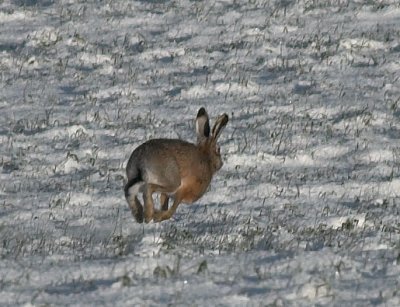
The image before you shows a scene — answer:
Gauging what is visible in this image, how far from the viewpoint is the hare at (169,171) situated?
27.0 ft

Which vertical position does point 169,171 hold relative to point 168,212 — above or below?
above

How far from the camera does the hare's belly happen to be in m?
8.62

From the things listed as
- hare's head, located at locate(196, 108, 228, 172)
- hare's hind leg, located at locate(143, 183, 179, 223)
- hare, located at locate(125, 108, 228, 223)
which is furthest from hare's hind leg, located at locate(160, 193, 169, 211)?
hare's head, located at locate(196, 108, 228, 172)

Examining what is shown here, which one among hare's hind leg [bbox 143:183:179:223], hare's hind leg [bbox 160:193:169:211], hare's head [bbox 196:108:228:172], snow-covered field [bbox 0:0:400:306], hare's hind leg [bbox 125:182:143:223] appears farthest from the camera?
hare's head [bbox 196:108:228:172]

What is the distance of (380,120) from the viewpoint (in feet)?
39.4

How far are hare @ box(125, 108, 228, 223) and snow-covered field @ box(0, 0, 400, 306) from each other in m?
0.16

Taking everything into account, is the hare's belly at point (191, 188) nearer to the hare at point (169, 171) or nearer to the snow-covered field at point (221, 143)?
the hare at point (169, 171)

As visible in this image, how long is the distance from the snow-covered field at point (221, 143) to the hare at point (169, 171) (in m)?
0.16

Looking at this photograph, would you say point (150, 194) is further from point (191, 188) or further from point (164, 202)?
point (164, 202)

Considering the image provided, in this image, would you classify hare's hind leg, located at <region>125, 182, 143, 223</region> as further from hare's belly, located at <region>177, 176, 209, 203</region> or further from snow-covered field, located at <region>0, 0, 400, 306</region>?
hare's belly, located at <region>177, 176, 209, 203</region>

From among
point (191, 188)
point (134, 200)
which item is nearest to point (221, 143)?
point (191, 188)

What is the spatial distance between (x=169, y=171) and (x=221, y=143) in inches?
118

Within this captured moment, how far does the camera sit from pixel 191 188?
870cm

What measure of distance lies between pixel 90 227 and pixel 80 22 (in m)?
7.09
